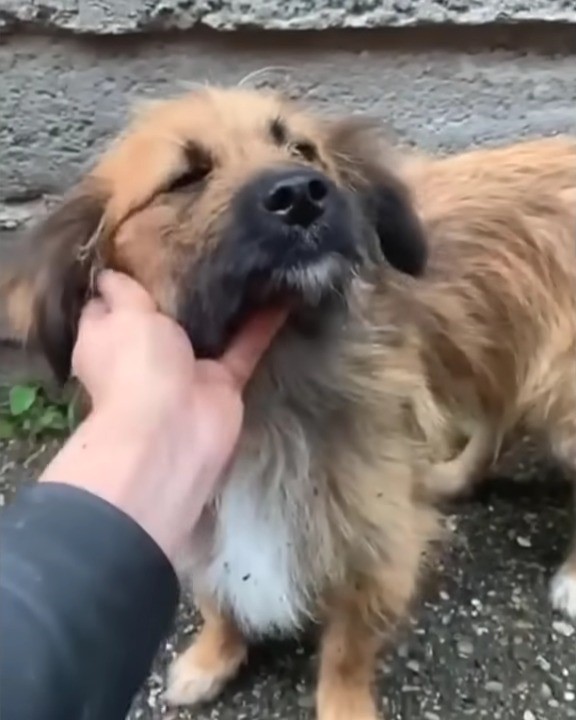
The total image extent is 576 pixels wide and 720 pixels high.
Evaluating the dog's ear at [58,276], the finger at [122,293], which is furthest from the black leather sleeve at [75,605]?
the dog's ear at [58,276]

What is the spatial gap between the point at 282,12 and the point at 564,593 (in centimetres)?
123

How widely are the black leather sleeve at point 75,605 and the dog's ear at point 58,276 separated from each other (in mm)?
644

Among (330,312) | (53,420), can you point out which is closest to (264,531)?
(330,312)

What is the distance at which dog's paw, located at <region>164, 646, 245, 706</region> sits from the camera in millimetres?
2012

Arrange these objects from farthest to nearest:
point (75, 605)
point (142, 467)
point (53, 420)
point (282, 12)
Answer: point (53, 420) → point (282, 12) → point (142, 467) → point (75, 605)

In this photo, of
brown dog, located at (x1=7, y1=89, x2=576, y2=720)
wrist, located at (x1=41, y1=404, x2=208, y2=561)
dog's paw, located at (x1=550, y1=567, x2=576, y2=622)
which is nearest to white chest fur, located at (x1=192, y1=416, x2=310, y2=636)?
brown dog, located at (x1=7, y1=89, x2=576, y2=720)

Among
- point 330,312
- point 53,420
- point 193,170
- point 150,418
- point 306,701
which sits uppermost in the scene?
point 193,170

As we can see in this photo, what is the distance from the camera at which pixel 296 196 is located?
56.7 inches

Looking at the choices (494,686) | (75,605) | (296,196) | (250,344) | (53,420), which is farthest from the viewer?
(53,420)

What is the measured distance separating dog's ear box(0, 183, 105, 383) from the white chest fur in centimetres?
30

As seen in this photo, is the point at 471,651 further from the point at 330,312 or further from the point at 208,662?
the point at 330,312

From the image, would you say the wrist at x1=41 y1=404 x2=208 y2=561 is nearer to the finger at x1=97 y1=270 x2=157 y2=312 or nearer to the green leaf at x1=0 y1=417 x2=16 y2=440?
the finger at x1=97 y1=270 x2=157 y2=312

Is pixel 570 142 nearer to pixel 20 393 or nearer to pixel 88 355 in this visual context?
pixel 88 355

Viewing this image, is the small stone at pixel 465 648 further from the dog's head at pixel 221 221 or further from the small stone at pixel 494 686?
the dog's head at pixel 221 221
